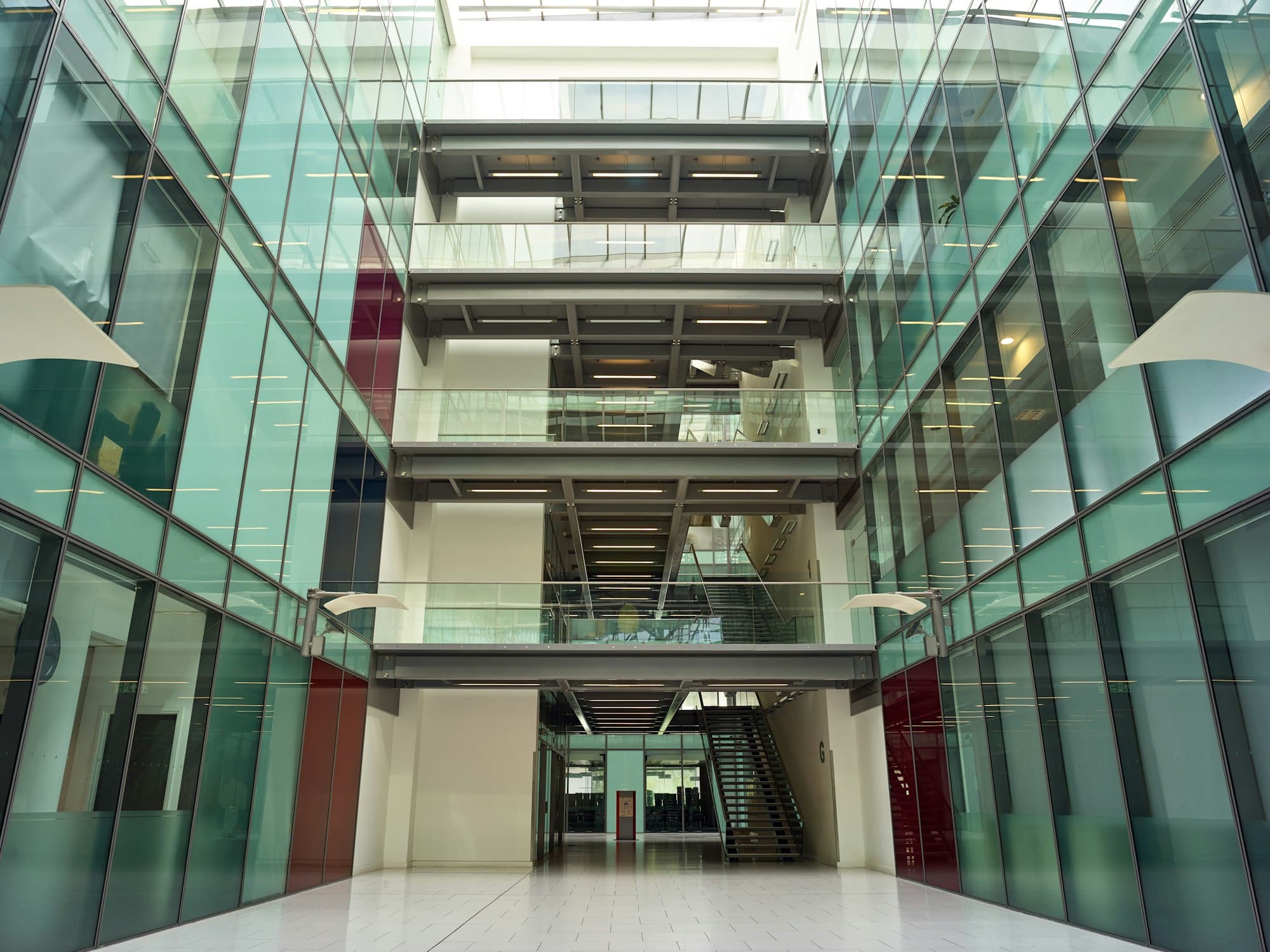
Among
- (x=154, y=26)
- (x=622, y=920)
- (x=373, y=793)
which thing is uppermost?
(x=154, y=26)

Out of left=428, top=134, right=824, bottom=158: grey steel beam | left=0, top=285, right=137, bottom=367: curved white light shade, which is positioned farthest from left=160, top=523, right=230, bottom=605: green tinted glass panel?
left=428, top=134, right=824, bottom=158: grey steel beam

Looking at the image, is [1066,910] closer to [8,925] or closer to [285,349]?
[8,925]

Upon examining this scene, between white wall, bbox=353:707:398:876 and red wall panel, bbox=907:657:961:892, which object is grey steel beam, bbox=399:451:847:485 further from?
red wall panel, bbox=907:657:961:892

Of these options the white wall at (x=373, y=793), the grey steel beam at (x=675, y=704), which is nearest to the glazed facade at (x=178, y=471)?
the white wall at (x=373, y=793)

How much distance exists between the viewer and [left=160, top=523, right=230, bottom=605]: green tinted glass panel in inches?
345

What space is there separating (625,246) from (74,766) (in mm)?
14705

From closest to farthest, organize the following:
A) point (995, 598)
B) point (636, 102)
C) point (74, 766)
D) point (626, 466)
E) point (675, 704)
→ point (74, 766), point (995, 598), point (626, 466), point (636, 102), point (675, 704)

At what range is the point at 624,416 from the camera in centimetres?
1755

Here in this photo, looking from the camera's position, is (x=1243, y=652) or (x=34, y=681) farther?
(x=34, y=681)

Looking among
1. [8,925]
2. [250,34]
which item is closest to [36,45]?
[250,34]

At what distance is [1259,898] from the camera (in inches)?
245

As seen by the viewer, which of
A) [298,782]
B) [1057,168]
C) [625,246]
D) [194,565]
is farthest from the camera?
[625,246]

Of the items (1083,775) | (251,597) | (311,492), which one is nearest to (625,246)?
(311,492)

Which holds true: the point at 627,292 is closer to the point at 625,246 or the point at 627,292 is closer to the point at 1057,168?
the point at 625,246
